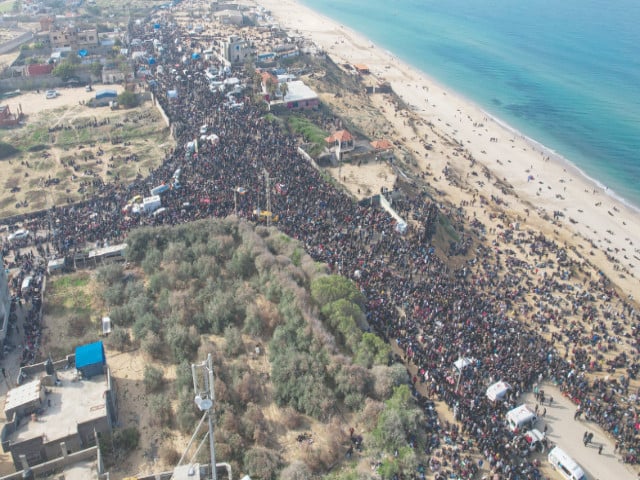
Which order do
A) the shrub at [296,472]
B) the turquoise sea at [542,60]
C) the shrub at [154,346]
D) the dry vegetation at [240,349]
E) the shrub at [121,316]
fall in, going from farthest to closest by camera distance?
the turquoise sea at [542,60] → the shrub at [121,316] → the shrub at [154,346] → the dry vegetation at [240,349] → the shrub at [296,472]

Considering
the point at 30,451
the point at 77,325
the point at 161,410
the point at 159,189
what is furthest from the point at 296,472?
the point at 159,189

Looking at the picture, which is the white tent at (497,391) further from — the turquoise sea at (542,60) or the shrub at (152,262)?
the turquoise sea at (542,60)

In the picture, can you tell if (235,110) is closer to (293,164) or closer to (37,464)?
(293,164)

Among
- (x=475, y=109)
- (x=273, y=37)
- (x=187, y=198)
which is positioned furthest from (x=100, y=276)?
(x=273, y=37)

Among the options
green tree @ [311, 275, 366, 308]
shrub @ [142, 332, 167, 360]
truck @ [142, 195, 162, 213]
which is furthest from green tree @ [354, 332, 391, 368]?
truck @ [142, 195, 162, 213]

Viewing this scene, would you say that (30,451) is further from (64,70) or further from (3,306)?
(64,70)

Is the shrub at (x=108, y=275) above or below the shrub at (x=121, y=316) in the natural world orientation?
above

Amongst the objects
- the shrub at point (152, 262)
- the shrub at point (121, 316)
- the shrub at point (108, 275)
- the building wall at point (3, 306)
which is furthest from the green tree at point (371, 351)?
the building wall at point (3, 306)
